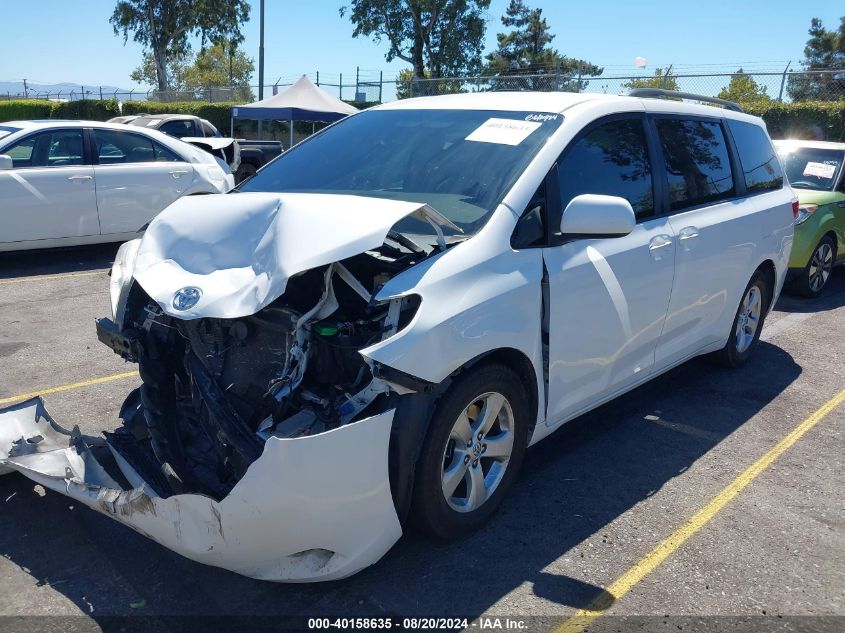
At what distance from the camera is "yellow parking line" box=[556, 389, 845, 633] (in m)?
3.03

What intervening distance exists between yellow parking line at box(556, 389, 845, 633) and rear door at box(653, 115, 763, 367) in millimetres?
794

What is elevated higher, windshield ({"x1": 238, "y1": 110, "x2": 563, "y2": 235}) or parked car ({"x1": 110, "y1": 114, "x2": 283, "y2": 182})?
windshield ({"x1": 238, "y1": 110, "x2": 563, "y2": 235})

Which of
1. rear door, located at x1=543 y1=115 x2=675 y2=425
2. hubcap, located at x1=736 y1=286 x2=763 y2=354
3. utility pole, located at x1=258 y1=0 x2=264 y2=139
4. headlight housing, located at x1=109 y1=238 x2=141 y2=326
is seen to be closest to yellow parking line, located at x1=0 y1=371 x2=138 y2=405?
headlight housing, located at x1=109 y1=238 x2=141 y2=326

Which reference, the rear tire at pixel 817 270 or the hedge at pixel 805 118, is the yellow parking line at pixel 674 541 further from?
the hedge at pixel 805 118

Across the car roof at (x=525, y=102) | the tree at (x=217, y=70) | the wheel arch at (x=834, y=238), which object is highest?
the tree at (x=217, y=70)

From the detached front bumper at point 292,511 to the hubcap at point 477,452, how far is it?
0.43 meters

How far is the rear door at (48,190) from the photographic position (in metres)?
8.33

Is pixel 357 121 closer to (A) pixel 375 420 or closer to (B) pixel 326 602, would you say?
(A) pixel 375 420

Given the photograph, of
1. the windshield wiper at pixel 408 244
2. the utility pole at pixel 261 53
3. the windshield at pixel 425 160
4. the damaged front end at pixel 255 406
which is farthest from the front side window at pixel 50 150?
the utility pole at pixel 261 53

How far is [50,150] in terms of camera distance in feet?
28.6

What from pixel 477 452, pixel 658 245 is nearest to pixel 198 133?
pixel 658 245

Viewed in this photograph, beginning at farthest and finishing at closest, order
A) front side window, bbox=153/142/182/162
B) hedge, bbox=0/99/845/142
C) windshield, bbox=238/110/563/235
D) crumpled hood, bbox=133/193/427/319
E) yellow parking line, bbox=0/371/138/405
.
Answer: hedge, bbox=0/99/845/142 < front side window, bbox=153/142/182/162 < yellow parking line, bbox=0/371/138/405 < windshield, bbox=238/110/563/235 < crumpled hood, bbox=133/193/427/319

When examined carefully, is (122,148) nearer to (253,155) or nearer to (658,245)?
(253,155)

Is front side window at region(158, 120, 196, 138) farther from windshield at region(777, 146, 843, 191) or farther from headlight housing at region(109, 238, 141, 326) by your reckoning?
headlight housing at region(109, 238, 141, 326)
